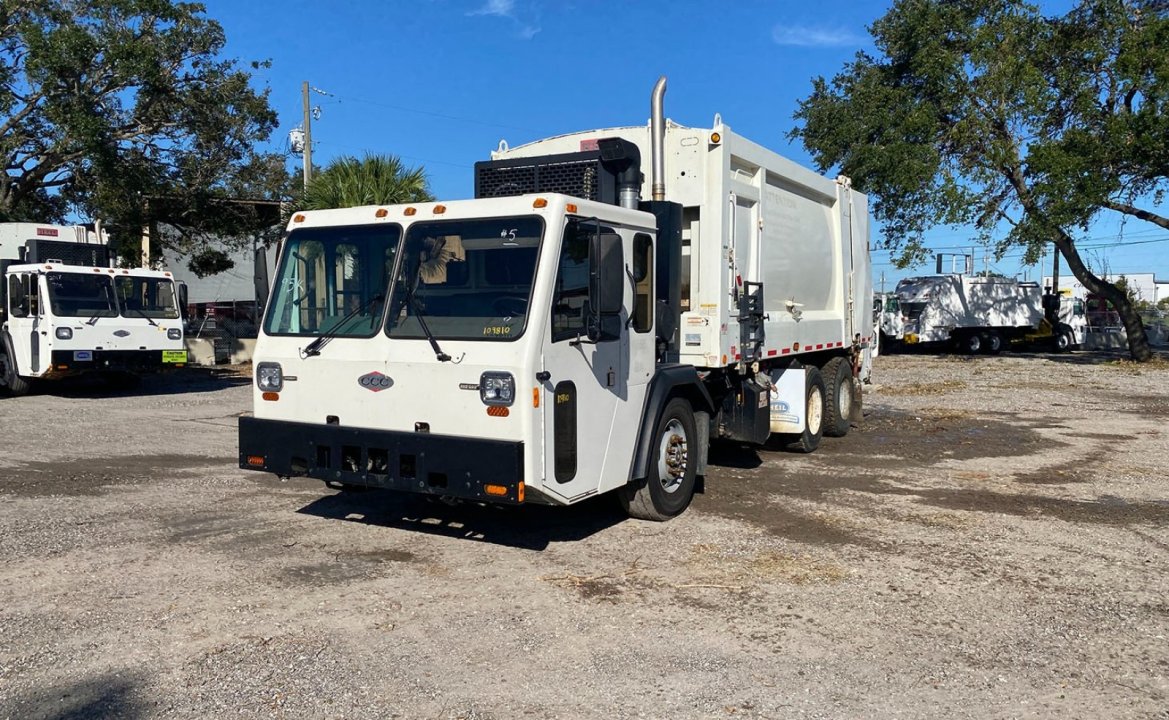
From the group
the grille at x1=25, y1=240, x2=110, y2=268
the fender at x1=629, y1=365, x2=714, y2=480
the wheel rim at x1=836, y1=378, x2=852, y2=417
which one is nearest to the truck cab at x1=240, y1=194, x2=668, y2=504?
the fender at x1=629, y1=365, x2=714, y2=480

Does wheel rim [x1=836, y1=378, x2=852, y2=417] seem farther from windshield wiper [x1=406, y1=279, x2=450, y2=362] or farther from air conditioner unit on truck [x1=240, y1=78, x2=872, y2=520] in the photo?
windshield wiper [x1=406, y1=279, x2=450, y2=362]

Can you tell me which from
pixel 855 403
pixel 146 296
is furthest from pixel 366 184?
pixel 855 403

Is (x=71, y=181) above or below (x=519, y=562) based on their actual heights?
above

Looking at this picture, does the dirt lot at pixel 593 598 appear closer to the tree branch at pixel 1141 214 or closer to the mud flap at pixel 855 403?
the mud flap at pixel 855 403

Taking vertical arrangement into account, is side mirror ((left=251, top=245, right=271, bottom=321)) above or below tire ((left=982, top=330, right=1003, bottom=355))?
above

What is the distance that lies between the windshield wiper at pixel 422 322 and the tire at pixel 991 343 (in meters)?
33.8

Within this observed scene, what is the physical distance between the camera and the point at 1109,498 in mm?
8484

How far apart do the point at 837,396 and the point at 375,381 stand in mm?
7557

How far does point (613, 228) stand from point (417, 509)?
10.0 ft

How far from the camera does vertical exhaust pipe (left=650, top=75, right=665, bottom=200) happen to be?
726cm

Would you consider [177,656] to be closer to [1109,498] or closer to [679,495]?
[679,495]

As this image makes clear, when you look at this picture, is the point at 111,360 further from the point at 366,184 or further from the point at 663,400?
the point at 663,400

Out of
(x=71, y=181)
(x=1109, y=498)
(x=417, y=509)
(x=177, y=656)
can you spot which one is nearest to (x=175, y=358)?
(x=71, y=181)

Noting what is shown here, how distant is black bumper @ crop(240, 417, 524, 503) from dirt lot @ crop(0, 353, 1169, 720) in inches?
24.1
